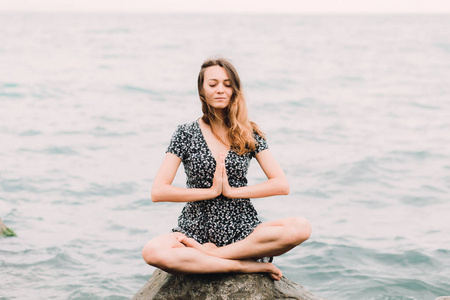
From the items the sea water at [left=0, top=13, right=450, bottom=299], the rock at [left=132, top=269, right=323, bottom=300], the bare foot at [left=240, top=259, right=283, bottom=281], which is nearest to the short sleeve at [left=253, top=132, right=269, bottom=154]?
the bare foot at [left=240, top=259, right=283, bottom=281]

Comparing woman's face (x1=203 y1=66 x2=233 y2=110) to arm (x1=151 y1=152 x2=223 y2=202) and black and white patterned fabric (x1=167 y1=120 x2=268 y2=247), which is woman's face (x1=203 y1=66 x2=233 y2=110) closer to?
black and white patterned fabric (x1=167 y1=120 x2=268 y2=247)

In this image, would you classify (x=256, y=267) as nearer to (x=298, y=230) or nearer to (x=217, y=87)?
(x=298, y=230)

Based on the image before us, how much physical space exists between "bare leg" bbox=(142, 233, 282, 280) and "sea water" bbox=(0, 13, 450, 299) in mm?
2691

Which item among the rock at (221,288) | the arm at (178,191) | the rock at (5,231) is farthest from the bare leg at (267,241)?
the rock at (5,231)

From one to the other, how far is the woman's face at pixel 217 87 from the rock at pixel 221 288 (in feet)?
4.58

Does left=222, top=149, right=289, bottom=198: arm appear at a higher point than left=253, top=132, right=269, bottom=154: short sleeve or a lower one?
lower

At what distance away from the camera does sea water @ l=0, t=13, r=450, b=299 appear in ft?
24.6

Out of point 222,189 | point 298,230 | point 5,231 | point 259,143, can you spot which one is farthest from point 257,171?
point 298,230

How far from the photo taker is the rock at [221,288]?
4363 millimetres

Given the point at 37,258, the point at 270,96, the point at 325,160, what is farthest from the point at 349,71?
the point at 37,258

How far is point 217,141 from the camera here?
4777mm

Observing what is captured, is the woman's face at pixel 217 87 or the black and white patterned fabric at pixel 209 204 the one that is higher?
the woman's face at pixel 217 87

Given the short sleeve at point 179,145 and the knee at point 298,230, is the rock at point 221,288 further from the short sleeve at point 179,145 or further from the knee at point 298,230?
the short sleeve at point 179,145

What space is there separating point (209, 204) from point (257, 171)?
8150 mm
